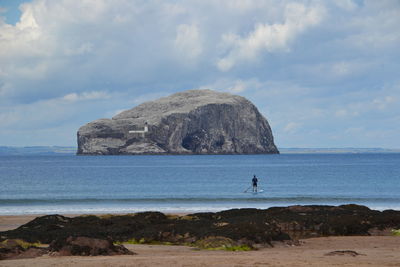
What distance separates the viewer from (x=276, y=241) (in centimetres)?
1967

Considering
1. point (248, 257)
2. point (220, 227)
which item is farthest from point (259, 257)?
point (220, 227)

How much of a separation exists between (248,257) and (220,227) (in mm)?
4804

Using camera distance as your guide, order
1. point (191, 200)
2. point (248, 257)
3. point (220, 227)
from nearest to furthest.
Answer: point (248, 257) < point (220, 227) < point (191, 200)

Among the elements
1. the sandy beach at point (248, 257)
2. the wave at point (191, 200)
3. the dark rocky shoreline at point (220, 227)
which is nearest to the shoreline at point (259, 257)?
the sandy beach at point (248, 257)

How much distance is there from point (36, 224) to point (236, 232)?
804 centimetres

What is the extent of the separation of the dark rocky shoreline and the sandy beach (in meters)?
0.77

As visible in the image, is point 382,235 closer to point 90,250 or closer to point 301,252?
point 301,252

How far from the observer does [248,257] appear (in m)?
15.8

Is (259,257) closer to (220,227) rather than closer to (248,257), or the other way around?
(248,257)

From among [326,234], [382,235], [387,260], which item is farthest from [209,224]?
[387,260]

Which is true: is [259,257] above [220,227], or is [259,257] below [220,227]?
below

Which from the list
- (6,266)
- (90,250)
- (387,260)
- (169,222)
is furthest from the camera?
(169,222)

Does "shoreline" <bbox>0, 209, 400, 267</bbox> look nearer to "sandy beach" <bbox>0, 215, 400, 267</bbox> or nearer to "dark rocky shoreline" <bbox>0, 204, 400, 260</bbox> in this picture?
"sandy beach" <bbox>0, 215, 400, 267</bbox>

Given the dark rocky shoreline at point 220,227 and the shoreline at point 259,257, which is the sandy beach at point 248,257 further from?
the dark rocky shoreline at point 220,227
